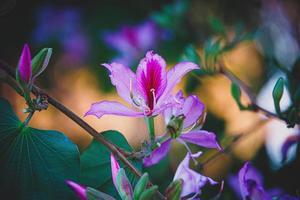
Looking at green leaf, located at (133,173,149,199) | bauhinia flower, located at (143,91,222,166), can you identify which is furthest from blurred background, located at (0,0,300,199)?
green leaf, located at (133,173,149,199)

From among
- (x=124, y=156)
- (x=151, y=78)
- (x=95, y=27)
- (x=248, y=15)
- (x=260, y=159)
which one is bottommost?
(x=260, y=159)

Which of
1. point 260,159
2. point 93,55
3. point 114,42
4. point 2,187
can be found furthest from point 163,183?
point 93,55

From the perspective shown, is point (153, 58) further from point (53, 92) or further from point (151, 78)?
point (53, 92)

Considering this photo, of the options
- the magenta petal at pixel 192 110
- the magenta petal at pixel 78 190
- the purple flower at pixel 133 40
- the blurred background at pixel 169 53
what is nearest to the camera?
the magenta petal at pixel 78 190

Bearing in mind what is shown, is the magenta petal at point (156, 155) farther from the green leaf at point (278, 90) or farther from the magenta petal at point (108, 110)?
the green leaf at point (278, 90)

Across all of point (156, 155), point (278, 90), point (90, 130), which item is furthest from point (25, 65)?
point (278, 90)

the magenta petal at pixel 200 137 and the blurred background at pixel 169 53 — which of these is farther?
the blurred background at pixel 169 53

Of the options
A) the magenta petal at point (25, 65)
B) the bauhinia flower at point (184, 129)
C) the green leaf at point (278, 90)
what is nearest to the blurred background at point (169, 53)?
the green leaf at point (278, 90)

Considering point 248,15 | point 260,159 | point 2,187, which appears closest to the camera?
point 2,187
